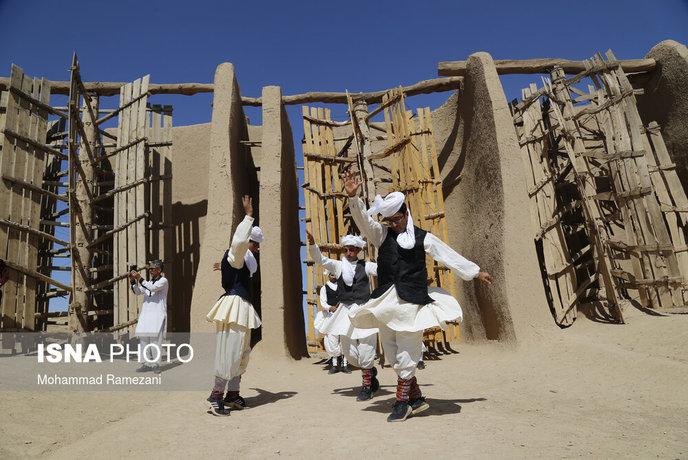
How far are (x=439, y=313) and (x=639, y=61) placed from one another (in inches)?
298

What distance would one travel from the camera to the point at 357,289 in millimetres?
5016

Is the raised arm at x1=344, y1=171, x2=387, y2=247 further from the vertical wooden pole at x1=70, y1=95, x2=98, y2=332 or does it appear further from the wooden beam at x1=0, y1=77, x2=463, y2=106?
the vertical wooden pole at x1=70, y1=95, x2=98, y2=332

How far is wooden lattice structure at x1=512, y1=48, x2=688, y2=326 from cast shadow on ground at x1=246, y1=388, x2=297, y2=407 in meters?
4.49

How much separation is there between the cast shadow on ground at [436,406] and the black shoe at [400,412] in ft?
0.54

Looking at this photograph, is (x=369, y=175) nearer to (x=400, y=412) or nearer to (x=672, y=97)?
(x=400, y=412)

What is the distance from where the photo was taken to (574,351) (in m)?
5.40

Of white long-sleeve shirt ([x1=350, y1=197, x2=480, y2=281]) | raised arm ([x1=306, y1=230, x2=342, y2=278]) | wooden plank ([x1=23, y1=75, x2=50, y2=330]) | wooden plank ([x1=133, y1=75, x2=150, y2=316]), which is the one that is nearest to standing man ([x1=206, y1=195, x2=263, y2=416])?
raised arm ([x1=306, y1=230, x2=342, y2=278])

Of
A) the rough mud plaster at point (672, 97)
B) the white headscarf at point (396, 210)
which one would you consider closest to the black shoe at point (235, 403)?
the white headscarf at point (396, 210)

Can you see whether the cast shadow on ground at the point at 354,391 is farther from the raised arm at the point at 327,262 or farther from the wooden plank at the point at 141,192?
the wooden plank at the point at 141,192

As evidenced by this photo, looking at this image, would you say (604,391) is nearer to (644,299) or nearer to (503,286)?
(503,286)

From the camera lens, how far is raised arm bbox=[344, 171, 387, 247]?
3290 millimetres

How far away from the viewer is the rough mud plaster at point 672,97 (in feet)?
26.3

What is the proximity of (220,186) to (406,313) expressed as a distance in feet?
15.4

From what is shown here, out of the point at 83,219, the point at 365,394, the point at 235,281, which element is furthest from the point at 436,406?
the point at 83,219
